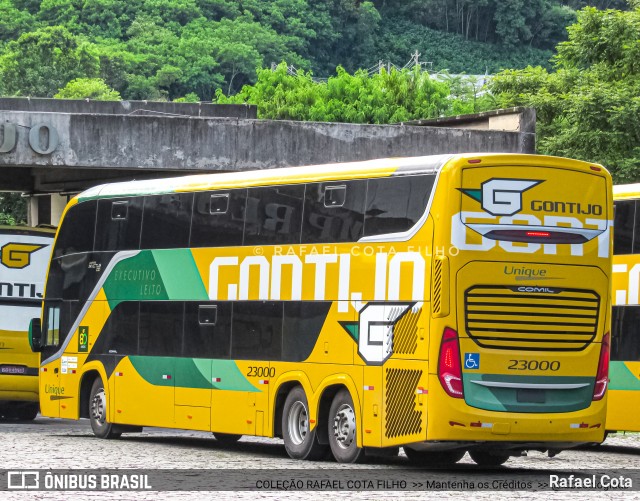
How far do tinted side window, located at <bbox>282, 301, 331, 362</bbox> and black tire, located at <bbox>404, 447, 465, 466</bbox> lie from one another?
67.8 inches

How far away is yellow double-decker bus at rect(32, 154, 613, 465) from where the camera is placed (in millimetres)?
16375

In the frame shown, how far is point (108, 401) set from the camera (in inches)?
885

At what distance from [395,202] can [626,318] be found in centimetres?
551

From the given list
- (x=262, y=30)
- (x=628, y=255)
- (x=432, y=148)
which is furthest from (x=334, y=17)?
(x=628, y=255)

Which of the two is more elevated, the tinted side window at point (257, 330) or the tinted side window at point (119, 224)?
the tinted side window at point (119, 224)

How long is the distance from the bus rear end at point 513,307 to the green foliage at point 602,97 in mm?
27124

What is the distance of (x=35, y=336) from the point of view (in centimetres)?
2470

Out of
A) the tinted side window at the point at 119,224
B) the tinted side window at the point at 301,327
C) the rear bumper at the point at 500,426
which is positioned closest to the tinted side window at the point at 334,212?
the tinted side window at the point at 301,327

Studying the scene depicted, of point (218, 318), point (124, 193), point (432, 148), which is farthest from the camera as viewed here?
point (432, 148)

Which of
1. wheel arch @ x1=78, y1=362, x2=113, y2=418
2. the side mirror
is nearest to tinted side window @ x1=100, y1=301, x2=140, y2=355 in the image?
wheel arch @ x1=78, y1=362, x2=113, y2=418

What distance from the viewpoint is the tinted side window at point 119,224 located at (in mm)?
21953

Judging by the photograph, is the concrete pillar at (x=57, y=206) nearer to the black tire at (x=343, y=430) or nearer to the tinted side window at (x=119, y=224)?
the tinted side window at (x=119, y=224)

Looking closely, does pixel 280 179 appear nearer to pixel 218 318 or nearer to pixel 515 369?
pixel 218 318

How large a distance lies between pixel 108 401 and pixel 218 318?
3185mm
